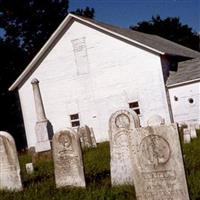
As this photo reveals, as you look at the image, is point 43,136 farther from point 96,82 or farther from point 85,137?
point 96,82

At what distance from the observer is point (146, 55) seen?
26.9 metres

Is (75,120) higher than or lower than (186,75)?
lower

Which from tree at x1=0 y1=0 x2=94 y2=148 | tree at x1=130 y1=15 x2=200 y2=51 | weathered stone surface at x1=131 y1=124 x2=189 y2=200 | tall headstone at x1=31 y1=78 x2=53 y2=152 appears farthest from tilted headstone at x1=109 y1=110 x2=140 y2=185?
tree at x1=130 y1=15 x2=200 y2=51

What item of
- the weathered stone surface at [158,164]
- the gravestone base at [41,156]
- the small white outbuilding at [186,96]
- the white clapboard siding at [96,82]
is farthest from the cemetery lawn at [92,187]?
the white clapboard siding at [96,82]

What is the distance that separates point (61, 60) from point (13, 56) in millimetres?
13433

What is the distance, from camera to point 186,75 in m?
26.9

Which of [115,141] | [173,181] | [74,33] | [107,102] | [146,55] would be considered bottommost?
[173,181]

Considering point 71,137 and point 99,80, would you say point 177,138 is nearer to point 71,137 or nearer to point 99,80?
point 71,137

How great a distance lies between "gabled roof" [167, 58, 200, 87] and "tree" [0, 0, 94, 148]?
16.4 m

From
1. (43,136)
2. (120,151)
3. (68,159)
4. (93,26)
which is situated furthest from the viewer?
(93,26)

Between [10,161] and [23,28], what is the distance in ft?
138

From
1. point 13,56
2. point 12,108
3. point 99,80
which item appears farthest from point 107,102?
point 13,56

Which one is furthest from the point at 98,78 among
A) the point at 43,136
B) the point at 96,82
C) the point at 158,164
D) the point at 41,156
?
the point at 158,164

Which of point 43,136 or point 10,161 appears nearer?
point 10,161
